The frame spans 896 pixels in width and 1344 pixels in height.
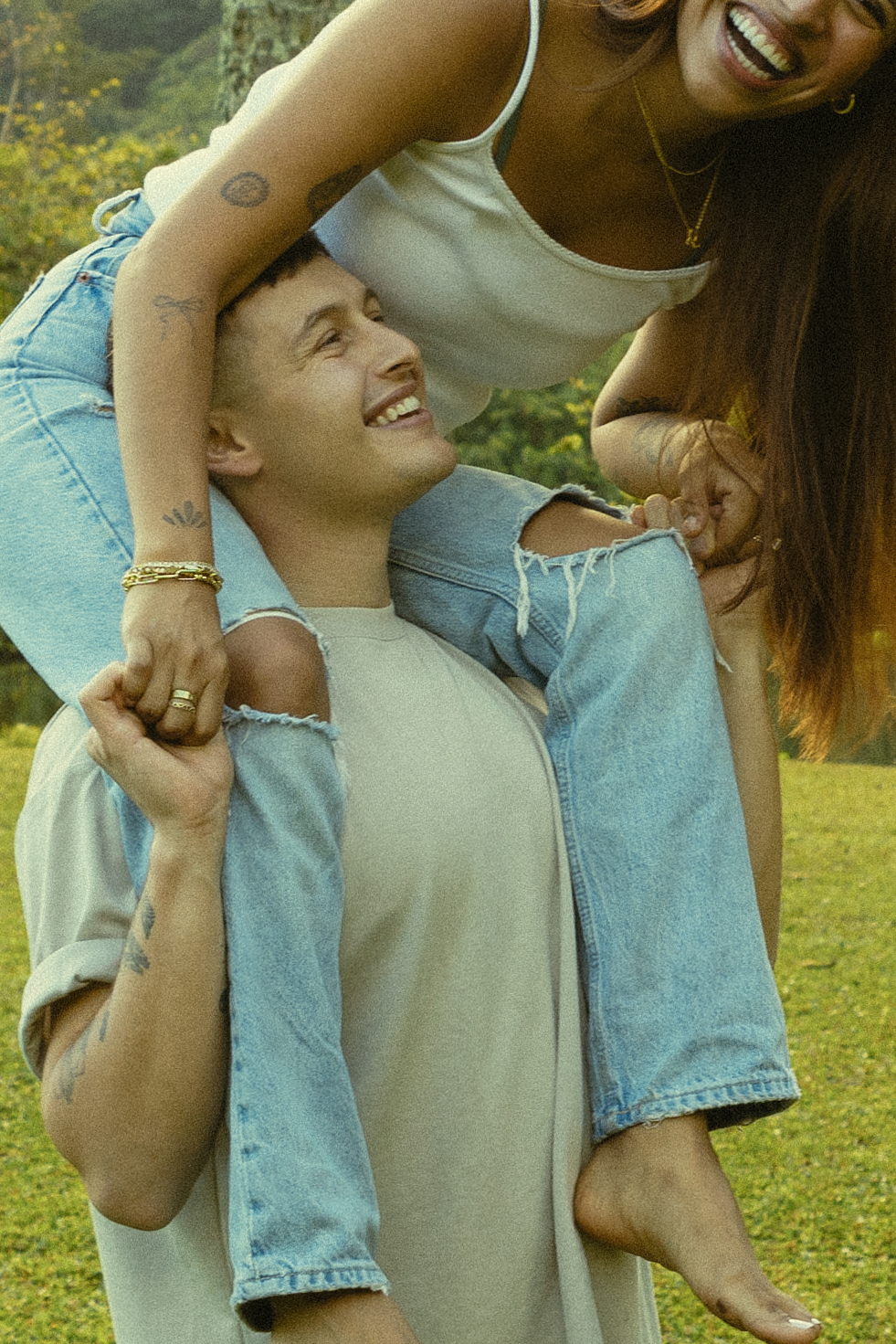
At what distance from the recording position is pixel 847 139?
2.43 m

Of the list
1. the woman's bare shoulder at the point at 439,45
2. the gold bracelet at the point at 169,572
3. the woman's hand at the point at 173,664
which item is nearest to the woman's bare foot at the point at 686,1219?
the woman's hand at the point at 173,664

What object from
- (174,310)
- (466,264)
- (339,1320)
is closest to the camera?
(339,1320)

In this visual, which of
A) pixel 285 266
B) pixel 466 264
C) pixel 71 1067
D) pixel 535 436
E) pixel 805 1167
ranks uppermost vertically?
pixel 285 266

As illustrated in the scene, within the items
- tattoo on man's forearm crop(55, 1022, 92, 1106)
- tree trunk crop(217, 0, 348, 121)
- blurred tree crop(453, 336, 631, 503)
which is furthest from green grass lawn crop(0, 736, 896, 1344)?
blurred tree crop(453, 336, 631, 503)

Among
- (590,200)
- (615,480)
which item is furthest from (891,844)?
(590,200)

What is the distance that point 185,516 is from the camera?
72.7 inches

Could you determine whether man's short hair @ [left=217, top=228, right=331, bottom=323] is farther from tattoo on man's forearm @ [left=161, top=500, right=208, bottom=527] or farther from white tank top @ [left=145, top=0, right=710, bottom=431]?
tattoo on man's forearm @ [left=161, top=500, right=208, bottom=527]

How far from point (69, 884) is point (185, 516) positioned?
483mm

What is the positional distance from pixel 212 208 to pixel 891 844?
6024mm

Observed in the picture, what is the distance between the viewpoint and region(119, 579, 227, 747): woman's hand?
5.72ft

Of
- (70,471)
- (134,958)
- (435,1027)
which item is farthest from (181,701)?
(435,1027)

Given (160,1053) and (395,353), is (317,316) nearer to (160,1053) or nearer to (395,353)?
(395,353)

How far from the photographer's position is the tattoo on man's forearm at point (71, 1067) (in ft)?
5.88

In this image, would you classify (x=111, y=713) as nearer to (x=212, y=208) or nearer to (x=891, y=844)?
(x=212, y=208)
